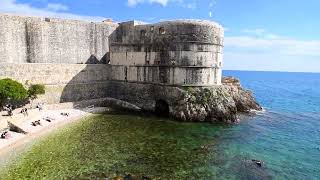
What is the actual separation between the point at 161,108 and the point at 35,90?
46.9 feet

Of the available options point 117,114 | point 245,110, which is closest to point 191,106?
point 117,114

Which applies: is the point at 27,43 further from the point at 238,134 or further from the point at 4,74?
the point at 238,134

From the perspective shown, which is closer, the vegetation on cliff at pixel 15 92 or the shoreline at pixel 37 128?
the shoreline at pixel 37 128

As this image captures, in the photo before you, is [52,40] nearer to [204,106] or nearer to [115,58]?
[115,58]

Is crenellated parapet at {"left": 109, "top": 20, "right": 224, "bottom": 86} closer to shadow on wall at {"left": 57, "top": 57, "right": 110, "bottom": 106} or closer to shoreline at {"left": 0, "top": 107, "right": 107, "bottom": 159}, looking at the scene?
shadow on wall at {"left": 57, "top": 57, "right": 110, "bottom": 106}

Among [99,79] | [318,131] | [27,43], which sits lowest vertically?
[318,131]

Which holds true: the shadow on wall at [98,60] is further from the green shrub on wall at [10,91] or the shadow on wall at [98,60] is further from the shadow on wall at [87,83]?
the green shrub on wall at [10,91]

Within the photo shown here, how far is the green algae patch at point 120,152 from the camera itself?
19109 millimetres

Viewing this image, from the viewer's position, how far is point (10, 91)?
28188mm

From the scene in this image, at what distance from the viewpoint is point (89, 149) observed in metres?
23.1

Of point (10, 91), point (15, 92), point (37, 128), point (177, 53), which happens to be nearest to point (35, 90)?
point (15, 92)

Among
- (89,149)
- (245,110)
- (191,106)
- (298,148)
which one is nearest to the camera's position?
(89,149)

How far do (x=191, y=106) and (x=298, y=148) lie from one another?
11615 millimetres

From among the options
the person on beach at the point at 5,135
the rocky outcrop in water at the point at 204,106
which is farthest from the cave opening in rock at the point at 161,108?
the person on beach at the point at 5,135
